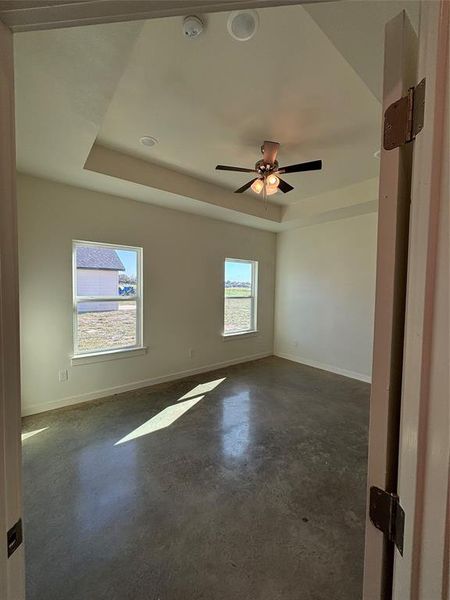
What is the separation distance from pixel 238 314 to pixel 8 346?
4614mm

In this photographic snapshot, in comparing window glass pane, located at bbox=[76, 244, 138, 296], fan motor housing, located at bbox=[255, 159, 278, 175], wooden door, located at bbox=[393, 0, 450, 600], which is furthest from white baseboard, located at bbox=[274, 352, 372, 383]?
wooden door, located at bbox=[393, 0, 450, 600]

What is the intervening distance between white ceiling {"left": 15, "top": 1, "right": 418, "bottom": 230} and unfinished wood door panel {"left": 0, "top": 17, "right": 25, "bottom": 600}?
119 centimetres

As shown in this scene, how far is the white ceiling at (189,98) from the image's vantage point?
145 cm

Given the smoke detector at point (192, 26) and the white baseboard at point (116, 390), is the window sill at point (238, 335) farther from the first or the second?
the smoke detector at point (192, 26)

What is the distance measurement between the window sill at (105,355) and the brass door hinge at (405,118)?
11.9 feet

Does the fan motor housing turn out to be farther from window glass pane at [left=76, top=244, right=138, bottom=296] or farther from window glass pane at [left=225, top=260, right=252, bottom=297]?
window glass pane at [left=225, top=260, right=252, bottom=297]

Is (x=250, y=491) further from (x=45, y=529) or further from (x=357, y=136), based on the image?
(x=357, y=136)

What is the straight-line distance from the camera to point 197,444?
96.3 inches

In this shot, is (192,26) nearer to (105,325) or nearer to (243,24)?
(243,24)

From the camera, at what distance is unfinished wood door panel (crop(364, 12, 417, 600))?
56cm

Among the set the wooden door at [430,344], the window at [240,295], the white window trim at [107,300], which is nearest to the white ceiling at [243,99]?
the white window trim at [107,300]

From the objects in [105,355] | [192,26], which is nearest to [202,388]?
[105,355]

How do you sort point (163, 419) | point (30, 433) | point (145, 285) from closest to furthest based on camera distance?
1. point (30, 433)
2. point (163, 419)
3. point (145, 285)

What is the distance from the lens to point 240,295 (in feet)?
16.9
